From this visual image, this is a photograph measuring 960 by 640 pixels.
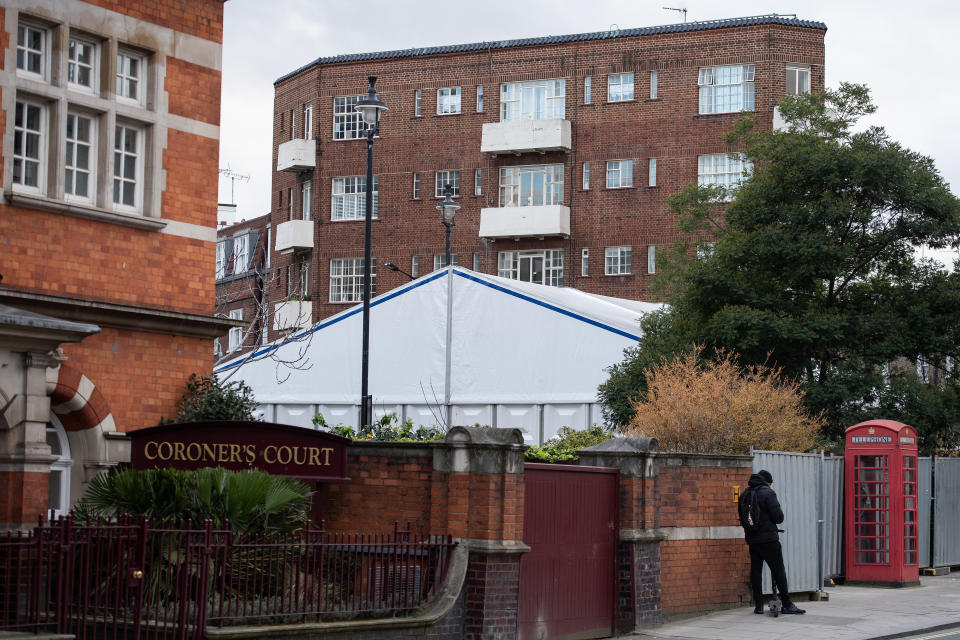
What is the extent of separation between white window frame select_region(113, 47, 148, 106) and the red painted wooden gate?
756cm

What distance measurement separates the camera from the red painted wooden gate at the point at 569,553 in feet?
43.2

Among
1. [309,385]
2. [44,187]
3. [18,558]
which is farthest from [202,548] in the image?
[309,385]

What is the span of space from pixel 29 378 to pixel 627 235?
36.8 metres

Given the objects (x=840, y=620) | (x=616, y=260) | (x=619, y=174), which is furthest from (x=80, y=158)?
(x=619, y=174)

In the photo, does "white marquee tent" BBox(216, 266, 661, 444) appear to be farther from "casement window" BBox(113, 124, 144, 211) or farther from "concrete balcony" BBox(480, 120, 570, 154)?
"concrete balcony" BBox(480, 120, 570, 154)

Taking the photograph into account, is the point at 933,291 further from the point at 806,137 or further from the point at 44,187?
the point at 44,187

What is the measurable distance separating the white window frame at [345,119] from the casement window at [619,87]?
1027 cm

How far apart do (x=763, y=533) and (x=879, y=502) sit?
4894mm

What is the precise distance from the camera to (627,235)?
47938mm

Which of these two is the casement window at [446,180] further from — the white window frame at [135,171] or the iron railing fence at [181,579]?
the iron railing fence at [181,579]

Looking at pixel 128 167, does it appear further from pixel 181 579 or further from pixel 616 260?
pixel 616 260

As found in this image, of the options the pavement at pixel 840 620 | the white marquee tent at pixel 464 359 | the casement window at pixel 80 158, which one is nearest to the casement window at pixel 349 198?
the white marquee tent at pixel 464 359

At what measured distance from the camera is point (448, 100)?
50906mm

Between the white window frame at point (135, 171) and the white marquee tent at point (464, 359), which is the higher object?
the white window frame at point (135, 171)
